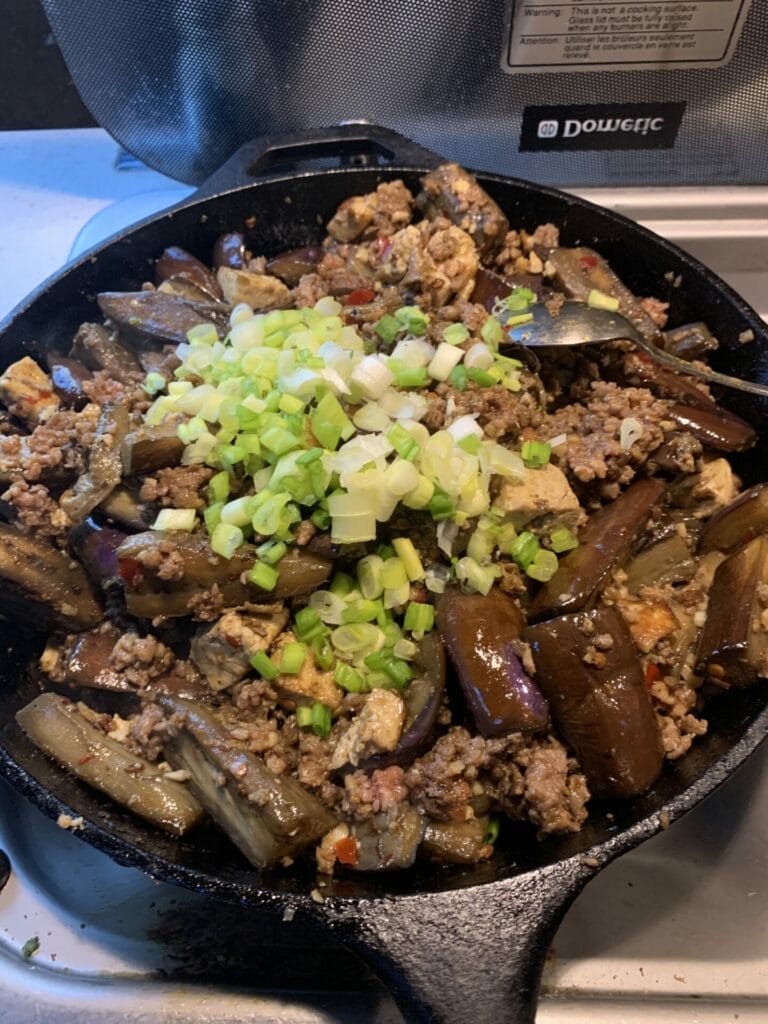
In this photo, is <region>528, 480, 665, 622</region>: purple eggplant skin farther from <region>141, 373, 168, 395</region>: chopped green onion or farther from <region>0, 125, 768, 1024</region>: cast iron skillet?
<region>141, 373, 168, 395</region>: chopped green onion

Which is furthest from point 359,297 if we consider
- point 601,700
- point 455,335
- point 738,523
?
point 601,700

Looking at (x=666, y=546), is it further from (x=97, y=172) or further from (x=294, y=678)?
(x=97, y=172)

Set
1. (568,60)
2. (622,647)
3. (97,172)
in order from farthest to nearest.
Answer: (97,172), (568,60), (622,647)

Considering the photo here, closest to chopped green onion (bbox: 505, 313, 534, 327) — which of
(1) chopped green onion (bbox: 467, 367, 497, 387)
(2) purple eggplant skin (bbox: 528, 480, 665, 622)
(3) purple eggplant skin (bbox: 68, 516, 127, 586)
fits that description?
(1) chopped green onion (bbox: 467, 367, 497, 387)

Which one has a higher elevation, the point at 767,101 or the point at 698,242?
the point at 767,101

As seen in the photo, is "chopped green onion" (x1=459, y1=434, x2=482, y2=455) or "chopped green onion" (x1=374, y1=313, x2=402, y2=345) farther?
"chopped green onion" (x1=374, y1=313, x2=402, y2=345)

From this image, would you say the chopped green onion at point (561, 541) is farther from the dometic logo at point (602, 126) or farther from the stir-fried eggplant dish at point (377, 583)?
the dometic logo at point (602, 126)

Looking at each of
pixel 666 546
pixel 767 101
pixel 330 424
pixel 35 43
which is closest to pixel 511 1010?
pixel 666 546
